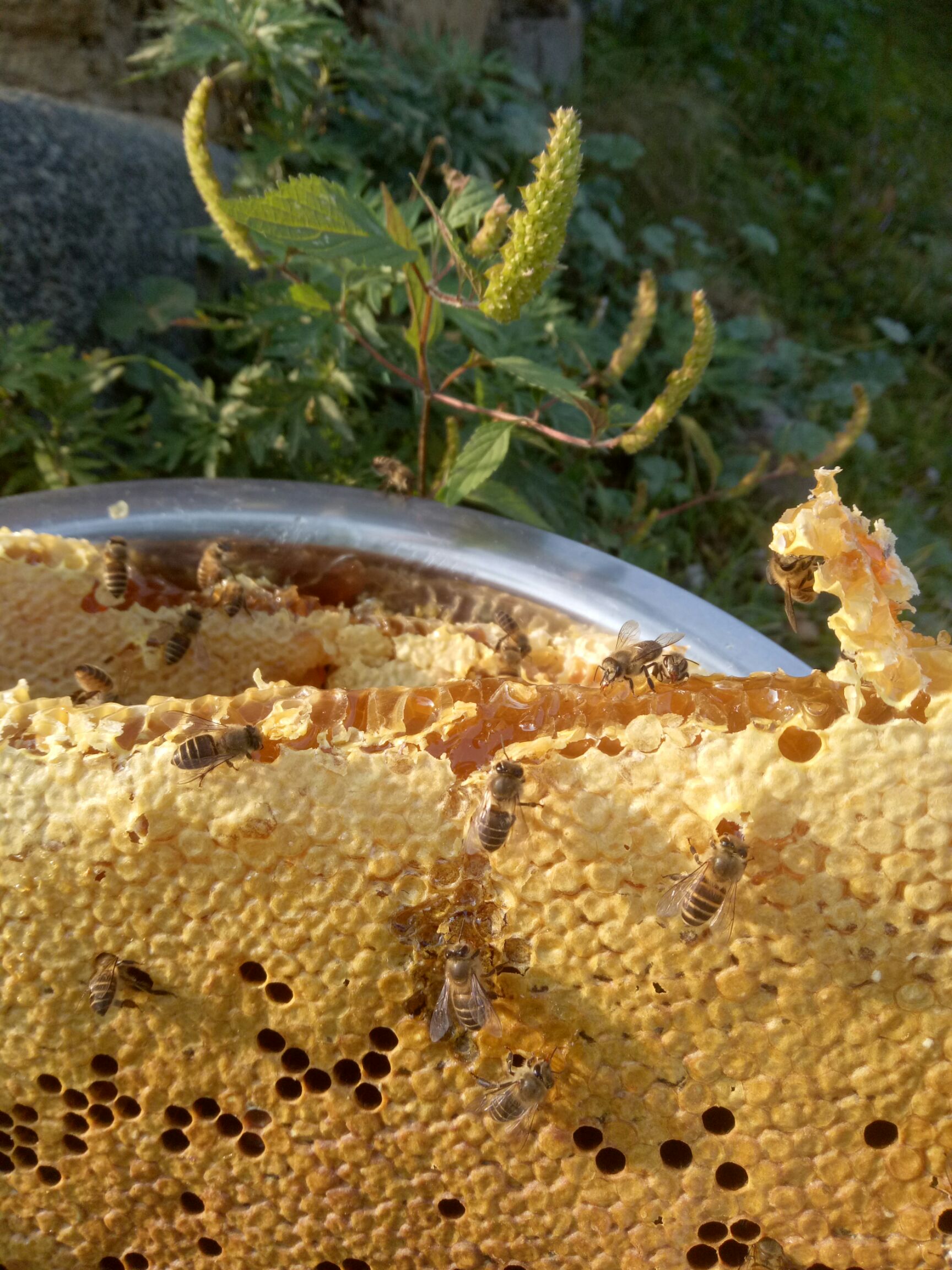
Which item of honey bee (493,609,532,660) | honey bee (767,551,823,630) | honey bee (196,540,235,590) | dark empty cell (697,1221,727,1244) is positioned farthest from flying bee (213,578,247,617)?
dark empty cell (697,1221,727,1244)

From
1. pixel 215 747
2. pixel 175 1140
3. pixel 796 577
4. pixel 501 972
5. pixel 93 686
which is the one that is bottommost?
pixel 175 1140

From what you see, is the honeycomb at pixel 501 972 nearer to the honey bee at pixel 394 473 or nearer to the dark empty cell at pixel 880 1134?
the dark empty cell at pixel 880 1134

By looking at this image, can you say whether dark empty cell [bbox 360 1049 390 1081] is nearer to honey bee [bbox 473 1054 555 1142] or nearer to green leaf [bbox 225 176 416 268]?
honey bee [bbox 473 1054 555 1142]

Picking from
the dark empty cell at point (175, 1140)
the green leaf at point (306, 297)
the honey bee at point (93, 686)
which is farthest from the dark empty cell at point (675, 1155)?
the green leaf at point (306, 297)

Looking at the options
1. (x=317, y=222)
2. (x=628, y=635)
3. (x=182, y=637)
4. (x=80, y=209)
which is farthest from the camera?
(x=80, y=209)

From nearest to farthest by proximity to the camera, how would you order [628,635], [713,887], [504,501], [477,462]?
[713,887], [628,635], [477,462], [504,501]

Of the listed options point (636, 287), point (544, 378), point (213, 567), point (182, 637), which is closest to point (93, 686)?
point (182, 637)

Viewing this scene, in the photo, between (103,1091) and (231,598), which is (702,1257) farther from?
(231,598)

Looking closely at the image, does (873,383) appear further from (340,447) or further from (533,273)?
(533,273)
